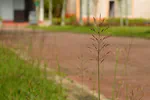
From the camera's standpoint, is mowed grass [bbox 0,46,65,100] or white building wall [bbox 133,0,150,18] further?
white building wall [bbox 133,0,150,18]

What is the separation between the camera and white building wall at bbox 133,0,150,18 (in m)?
45.5

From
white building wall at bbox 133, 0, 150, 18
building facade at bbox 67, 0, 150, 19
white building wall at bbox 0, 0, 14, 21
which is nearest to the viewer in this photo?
white building wall at bbox 0, 0, 14, 21

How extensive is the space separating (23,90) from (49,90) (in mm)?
415

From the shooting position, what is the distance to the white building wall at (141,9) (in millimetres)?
45500

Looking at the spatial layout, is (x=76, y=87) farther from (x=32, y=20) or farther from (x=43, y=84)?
(x=32, y=20)

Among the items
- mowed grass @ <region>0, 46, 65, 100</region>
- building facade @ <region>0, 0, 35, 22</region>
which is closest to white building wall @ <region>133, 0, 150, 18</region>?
building facade @ <region>0, 0, 35, 22</region>

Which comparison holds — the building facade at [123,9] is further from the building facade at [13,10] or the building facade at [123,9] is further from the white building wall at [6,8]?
the white building wall at [6,8]

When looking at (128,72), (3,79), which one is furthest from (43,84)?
(128,72)

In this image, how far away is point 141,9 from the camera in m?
46.0

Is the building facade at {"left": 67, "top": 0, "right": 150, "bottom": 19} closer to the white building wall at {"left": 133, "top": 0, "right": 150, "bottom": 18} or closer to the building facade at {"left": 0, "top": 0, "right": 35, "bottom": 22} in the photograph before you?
the white building wall at {"left": 133, "top": 0, "right": 150, "bottom": 18}

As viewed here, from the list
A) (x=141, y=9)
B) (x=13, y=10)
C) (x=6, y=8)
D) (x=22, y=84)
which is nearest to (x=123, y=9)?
(x=141, y=9)

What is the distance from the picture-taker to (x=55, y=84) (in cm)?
Result: 692

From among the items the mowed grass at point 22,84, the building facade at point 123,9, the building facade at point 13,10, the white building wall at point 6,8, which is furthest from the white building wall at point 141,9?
the mowed grass at point 22,84

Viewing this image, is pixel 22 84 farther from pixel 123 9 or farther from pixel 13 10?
pixel 123 9
